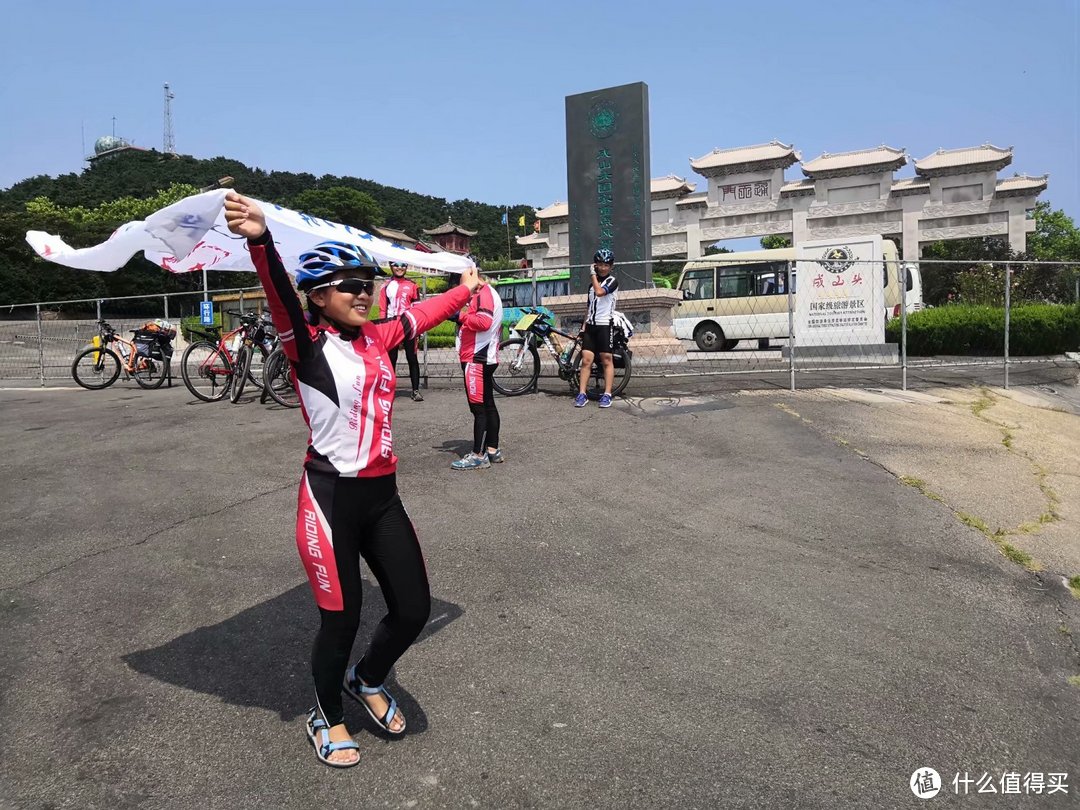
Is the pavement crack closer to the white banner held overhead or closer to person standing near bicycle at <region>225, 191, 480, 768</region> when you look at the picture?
the white banner held overhead

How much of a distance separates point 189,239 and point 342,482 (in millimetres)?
1704

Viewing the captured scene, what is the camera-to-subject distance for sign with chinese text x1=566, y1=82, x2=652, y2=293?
530 inches

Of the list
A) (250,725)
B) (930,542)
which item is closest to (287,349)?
(250,725)

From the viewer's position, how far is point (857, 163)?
5272cm

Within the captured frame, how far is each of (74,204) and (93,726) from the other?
70583 millimetres

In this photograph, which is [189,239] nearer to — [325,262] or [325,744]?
[325,262]

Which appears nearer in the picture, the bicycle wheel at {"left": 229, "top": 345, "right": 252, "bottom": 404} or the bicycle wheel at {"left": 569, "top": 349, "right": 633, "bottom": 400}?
the bicycle wheel at {"left": 569, "top": 349, "right": 633, "bottom": 400}

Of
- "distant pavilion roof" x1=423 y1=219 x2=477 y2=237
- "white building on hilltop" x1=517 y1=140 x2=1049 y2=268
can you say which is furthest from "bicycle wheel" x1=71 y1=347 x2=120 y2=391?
"distant pavilion roof" x1=423 y1=219 x2=477 y2=237

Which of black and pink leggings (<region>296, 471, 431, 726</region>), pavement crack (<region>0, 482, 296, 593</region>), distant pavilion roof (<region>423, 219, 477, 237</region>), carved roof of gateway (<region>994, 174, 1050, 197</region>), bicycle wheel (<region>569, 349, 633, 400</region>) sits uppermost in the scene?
distant pavilion roof (<region>423, 219, 477, 237</region>)

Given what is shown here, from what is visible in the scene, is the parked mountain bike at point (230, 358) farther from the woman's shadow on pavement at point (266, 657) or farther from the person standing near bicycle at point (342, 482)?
the person standing near bicycle at point (342, 482)

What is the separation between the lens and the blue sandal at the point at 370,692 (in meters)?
2.79

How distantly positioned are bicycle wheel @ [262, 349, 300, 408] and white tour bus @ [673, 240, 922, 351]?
12.3m

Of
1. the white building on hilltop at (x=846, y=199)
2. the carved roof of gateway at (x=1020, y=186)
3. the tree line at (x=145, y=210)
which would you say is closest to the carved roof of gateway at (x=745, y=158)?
the white building on hilltop at (x=846, y=199)
